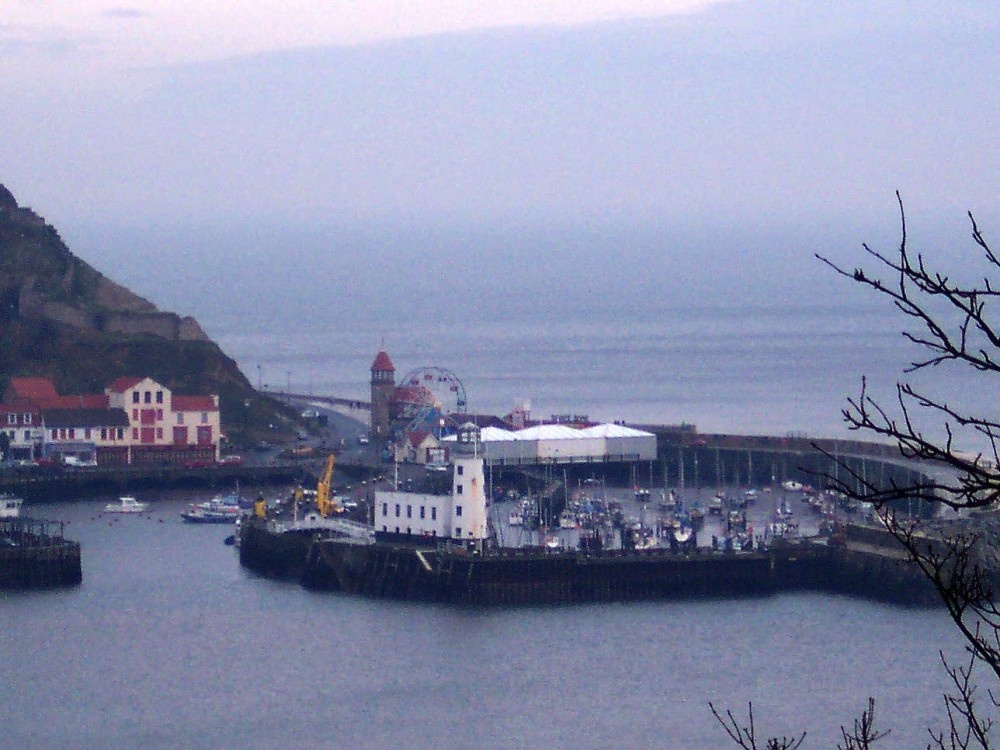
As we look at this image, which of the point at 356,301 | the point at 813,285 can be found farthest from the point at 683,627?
the point at 813,285

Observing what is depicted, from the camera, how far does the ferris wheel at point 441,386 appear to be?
36416mm

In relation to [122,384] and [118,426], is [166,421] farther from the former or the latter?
[122,384]

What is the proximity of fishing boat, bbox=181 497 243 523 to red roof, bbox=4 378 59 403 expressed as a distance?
6.28 metres

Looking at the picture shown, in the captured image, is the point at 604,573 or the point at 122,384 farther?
the point at 122,384

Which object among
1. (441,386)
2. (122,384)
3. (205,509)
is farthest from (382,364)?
(441,386)

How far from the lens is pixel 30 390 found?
35750mm

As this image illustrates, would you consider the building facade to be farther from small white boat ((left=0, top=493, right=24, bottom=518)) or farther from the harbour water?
small white boat ((left=0, top=493, right=24, bottom=518))

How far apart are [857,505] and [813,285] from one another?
7963 centimetres

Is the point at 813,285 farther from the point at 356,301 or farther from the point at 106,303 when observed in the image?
the point at 106,303

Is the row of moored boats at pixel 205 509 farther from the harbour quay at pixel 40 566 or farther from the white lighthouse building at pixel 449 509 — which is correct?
the white lighthouse building at pixel 449 509

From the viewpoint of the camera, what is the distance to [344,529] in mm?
25422

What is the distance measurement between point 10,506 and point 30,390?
6660mm

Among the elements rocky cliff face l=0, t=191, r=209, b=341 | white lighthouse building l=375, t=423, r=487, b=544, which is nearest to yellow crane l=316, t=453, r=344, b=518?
white lighthouse building l=375, t=423, r=487, b=544

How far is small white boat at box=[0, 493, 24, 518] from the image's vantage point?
1117 inches
